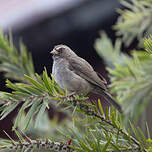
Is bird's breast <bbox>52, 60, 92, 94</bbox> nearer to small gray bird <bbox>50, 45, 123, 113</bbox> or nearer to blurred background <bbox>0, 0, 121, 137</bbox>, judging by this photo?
small gray bird <bbox>50, 45, 123, 113</bbox>

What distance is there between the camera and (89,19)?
3.18 metres

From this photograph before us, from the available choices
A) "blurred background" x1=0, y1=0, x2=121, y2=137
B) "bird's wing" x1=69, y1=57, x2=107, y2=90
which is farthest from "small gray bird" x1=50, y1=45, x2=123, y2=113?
"blurred background" x1=0, y1=0, x2=121, y2=137

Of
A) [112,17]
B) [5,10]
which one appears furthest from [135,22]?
[5,10]

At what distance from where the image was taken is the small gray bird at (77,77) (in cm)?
218

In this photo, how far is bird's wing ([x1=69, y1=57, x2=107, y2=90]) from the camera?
226cm

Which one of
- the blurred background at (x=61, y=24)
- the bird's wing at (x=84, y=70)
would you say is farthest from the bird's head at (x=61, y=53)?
the blurred background at (x=61, y=24)

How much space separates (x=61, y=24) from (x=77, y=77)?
1095 millimetres

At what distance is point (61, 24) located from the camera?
317 centimetres

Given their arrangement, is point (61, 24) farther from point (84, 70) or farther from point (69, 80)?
point (69, 80)

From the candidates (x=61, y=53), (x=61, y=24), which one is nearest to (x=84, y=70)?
(x=61, y=53)

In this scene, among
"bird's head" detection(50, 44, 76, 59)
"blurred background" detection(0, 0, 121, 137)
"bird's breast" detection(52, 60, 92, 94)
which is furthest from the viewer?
"blurred background" detection(0, 0, 121, 137)

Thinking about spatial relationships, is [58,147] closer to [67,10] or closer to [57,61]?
[57,61]

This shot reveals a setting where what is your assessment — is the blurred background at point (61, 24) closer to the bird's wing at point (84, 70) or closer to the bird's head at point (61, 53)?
the bird's head at point (61, 53)

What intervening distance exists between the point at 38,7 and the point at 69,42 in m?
0.61
